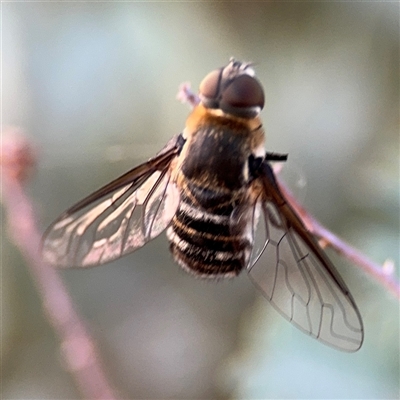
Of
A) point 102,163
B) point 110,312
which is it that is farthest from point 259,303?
point 102,163

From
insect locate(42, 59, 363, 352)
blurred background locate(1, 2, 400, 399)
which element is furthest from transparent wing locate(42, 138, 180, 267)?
blurred background locate(1, 2, 400, 399)

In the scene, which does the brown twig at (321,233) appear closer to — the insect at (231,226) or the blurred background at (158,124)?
the insect at (231,226)

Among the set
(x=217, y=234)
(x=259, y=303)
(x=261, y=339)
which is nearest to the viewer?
(x=217, y=234)

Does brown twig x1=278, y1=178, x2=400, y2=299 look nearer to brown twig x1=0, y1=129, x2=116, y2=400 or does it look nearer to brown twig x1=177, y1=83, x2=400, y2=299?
brown twig x1=177, y1=83, x2=400, y2=299

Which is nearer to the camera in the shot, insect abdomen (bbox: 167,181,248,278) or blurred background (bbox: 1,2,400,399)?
insect abdomen (bbox: 167,181,248,278)

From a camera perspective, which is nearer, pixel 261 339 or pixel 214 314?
pixel 261 339

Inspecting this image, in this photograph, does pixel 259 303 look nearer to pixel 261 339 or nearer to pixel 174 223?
pixel 261 339

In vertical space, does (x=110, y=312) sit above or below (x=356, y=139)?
below

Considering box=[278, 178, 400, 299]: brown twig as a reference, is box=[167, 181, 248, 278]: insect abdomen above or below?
above

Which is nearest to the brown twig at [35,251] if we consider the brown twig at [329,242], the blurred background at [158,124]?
the blurred background at [158,124]
